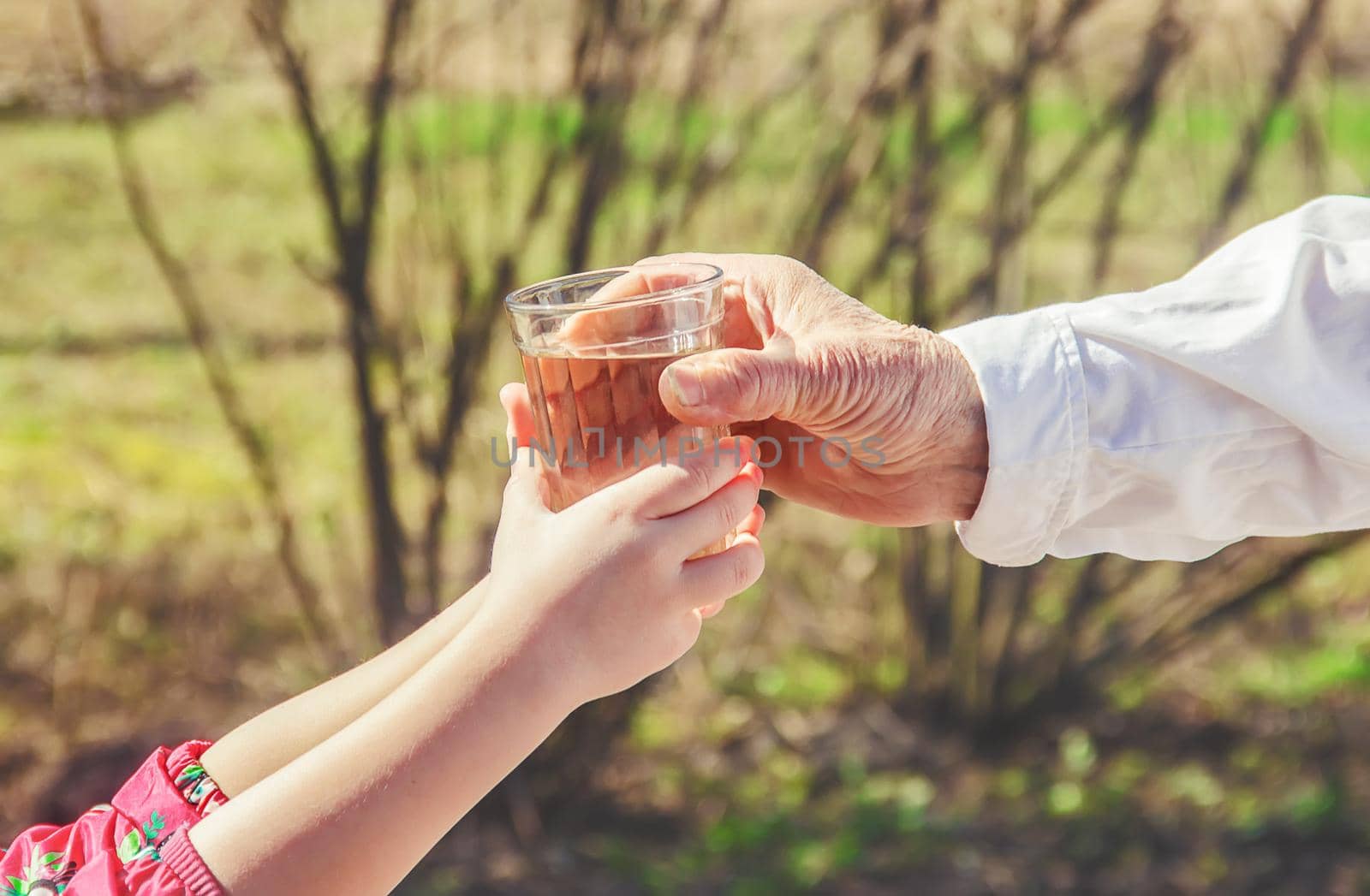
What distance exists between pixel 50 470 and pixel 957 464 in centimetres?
356

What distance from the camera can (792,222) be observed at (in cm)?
284

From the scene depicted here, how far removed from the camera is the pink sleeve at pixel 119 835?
4.54 ft

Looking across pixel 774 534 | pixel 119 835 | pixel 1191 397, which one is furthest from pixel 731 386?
pixel 774 534

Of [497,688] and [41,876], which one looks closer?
[497,688]

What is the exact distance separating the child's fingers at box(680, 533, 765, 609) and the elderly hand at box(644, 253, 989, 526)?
0.47 ft

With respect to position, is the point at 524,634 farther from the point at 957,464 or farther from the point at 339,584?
the point at 339,584

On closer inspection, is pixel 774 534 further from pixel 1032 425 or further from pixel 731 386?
pixel 731 386

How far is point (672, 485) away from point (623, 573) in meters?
0.10

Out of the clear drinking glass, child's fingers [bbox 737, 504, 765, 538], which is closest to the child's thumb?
the clear drinking glass

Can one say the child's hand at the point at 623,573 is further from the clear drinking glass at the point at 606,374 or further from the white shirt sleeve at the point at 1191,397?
the white shirt sleeve at the point at 1191,397

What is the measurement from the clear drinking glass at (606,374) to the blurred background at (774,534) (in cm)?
130

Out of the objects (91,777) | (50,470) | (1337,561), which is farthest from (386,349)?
(1337,561)

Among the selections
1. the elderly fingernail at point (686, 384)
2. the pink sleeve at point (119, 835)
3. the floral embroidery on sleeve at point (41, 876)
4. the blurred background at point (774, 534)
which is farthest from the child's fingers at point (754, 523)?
the blurred background at point (774, 534)

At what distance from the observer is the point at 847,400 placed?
4.93 feet
